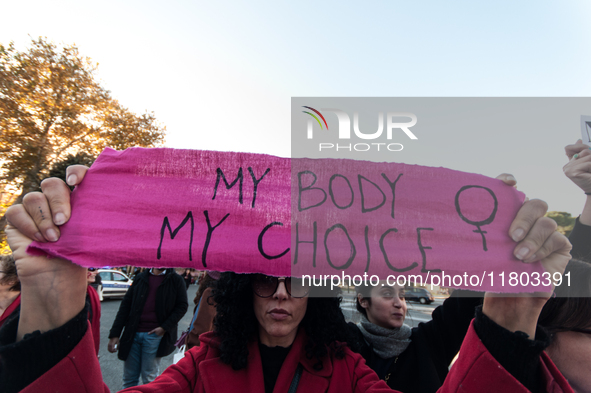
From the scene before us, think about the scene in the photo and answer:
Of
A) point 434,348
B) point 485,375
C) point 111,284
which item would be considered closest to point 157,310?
point 434,348

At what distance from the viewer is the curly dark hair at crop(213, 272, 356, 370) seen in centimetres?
160

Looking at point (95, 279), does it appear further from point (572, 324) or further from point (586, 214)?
point (586, 214)

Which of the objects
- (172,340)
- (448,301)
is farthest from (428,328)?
(172,340)

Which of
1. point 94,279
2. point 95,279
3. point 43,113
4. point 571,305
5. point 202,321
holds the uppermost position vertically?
point 43,113

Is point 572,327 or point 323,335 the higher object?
point 572,327

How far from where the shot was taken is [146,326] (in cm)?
418

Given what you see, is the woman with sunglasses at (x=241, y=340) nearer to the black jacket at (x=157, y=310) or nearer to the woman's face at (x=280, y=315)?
the woman's face at (x=280, y=315)

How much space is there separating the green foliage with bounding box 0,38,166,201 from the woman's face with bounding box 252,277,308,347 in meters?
13.1

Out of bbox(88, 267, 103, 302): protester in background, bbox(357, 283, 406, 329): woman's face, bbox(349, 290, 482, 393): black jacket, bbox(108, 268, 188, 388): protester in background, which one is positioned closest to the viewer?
bbox(349, 290, 482, 393): black jacket

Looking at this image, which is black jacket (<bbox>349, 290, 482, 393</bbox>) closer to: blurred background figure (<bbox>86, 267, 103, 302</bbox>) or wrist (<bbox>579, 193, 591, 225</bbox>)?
wrist (<bbox>579, 193, 591, 225</bbox>)

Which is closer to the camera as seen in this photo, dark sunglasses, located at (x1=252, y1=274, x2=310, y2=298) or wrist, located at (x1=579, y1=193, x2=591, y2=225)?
dark sunglasses, located at (x1=252, y1=274, x2=310, y2=298)

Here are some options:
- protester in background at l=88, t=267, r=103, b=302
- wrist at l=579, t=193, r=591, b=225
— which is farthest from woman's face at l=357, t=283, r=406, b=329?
protester in background at l=88, t=267, r=103, b=302

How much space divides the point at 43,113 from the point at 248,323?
54.6 ft

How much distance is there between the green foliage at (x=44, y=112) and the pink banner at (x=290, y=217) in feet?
41.9
